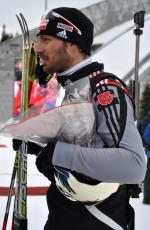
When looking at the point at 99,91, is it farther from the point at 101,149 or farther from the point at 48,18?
the point at 48,18

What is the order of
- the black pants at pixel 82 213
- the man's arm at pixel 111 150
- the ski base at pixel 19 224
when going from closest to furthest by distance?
the man's arm at pixel 111 150 < the black pants at pixel 82 213 < the ski base at pixel 19 224

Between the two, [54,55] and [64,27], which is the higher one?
[64,27]

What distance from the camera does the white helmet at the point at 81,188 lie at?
160 centimetres

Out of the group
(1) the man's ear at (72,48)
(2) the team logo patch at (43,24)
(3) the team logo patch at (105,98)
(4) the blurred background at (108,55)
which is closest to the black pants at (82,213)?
(3) the team logo patch at (105,98)

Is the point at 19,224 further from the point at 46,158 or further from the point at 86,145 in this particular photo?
the point at 86,145

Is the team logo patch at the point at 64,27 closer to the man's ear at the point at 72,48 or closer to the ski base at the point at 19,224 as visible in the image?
the man's ear at the point at 72,48

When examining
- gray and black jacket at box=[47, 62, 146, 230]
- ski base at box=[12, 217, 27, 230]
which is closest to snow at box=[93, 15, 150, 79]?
ski base at box=[12, 217, 27, 230]

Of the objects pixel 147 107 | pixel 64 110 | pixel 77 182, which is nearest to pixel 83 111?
pixel 64 110

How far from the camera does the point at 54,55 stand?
183cm

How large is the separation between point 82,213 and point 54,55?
0.65 meters

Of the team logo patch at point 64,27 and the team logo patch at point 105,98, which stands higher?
the team logo patch at point 64,27

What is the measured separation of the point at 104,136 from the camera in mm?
1634

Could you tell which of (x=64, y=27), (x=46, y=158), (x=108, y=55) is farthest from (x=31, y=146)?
(x=108, y=55)

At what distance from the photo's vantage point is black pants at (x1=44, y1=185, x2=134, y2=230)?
1.77 meters
